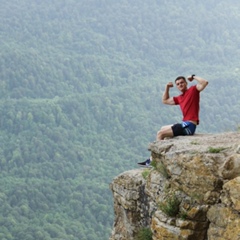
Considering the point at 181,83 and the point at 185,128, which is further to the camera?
the point at 181,83

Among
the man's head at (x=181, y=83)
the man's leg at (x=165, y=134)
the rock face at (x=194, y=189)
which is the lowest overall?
the rock face at (x=194, y=189)

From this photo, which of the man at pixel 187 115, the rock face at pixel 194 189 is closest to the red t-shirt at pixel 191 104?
the man at pixel 187 115

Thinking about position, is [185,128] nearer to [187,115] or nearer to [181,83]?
[187,115]

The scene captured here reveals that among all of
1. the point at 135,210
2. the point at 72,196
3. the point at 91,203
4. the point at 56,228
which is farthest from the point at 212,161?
the point at 72,196

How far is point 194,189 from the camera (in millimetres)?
11172

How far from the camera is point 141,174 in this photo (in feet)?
48.5

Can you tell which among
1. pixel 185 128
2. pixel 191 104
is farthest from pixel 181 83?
pixel 185 128

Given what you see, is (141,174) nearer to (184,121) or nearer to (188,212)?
(184,121)

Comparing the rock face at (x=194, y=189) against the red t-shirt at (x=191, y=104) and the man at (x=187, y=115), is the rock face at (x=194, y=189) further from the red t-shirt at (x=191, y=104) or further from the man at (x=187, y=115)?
the red t-shirt at (x=191, y=104)

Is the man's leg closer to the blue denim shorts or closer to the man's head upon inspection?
the blue denim shorts

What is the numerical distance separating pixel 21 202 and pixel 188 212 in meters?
181

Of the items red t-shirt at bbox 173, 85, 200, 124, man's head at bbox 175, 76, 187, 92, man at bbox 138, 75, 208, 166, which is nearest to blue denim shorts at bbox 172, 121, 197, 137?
man at bbox 138, 75, 208, 166

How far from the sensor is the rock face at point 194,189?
34.5ft

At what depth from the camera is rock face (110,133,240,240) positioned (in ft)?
34.5
